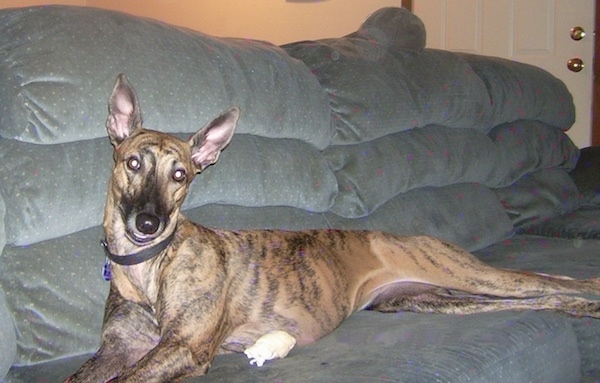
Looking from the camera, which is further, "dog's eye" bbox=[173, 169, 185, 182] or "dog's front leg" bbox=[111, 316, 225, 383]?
"dog's eye" bbox=[173, 169, 185, 182]

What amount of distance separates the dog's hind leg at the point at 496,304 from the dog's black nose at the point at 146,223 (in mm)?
1059

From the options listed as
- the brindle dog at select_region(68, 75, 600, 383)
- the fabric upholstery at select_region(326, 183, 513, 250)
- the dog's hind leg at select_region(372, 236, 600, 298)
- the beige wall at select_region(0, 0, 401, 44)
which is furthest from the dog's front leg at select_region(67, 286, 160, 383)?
the beige wall at select_region(0, 0, 401, 44)

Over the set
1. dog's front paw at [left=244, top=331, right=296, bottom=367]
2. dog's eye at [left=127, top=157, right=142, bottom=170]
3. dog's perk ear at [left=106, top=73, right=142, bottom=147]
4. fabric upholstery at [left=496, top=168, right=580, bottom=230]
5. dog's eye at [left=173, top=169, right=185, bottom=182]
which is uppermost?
dog's perk ear at [left=106, top=73, right=142, bottom=147]

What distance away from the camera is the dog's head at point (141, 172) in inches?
84.4

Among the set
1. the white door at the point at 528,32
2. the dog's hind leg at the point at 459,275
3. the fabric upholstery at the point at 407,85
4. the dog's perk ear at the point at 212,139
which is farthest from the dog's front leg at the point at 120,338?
the white door at the point at 528,32

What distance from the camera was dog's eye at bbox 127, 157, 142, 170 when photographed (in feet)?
7.24

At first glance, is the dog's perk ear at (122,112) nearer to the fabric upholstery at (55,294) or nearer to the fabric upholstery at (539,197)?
the fabric upholstery at (55,294)

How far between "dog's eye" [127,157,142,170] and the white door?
4.46m

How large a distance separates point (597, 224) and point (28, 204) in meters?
2.94

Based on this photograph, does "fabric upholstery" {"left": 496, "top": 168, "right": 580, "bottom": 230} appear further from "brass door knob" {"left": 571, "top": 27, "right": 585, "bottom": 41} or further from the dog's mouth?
the dog's mouth

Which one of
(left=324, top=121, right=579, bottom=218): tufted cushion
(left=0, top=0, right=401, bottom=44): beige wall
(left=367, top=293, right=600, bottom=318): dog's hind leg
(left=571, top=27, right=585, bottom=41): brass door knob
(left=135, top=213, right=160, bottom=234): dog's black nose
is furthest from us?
(left=0, top=0, right=401, bottom=44): beige wall

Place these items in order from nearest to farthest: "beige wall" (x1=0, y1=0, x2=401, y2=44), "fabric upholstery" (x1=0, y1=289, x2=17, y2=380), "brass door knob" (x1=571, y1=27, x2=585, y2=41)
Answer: "fabric upholstery" (x1=0, y1=289, x2=17, y2=380) → "brass door knob" (x1=571, y1=27, x2=585, y2=41) → "beige wall" (x1=0, y1=0, x2=401, y2=44)

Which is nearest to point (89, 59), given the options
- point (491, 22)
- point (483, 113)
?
point (483, 113)

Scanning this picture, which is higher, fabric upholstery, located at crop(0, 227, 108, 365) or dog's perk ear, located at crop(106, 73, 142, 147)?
dog's perk ear, located at crop(106, 73, 142, 147)
